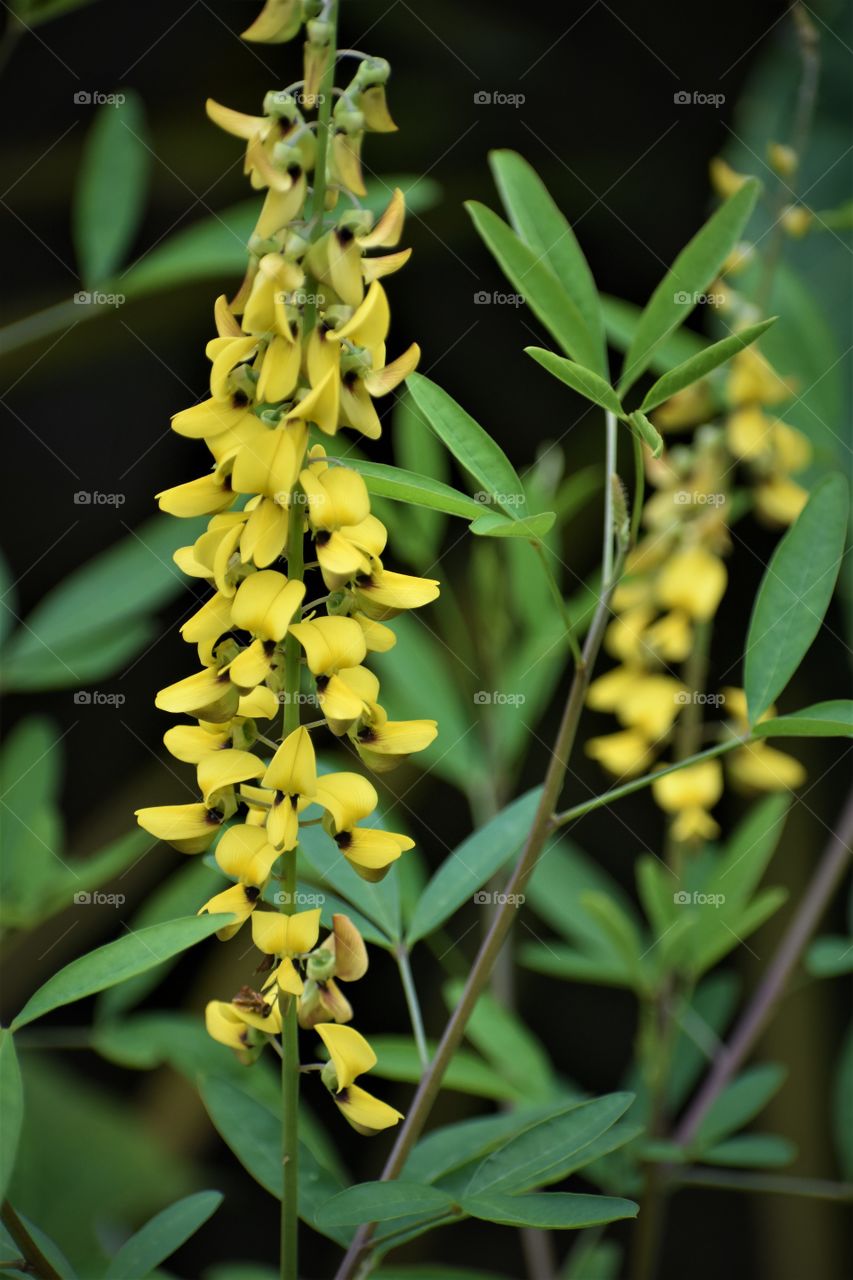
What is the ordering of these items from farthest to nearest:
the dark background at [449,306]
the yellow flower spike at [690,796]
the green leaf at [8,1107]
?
the dark background at [449,306] < the yellow flower spike at [690,796] < the green leaf at [8,1107]

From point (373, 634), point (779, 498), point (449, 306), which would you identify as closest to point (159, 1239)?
point (373, 634)

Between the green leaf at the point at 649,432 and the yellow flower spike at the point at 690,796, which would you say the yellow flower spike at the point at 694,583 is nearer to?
the yellow flower spike at the point at 690,796

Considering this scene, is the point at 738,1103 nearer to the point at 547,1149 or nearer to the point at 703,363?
the point at 547,1149

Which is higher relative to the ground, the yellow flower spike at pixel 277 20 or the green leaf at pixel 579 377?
the yellow flower spike at pixel 277 20

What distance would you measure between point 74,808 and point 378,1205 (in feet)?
2.93

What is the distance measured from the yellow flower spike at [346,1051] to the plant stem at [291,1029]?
0.01m

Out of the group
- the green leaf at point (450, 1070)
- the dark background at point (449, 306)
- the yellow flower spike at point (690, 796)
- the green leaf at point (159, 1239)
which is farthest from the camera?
the dark background at point (449, 306)

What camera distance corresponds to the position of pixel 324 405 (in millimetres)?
395

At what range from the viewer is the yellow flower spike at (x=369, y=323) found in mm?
394

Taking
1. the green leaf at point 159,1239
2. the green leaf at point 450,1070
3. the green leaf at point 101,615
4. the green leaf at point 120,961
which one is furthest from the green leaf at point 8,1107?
the green leaf at point 101,615

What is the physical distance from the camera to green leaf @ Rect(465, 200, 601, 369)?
0.51 metres

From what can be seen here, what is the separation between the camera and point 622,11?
4.21ft

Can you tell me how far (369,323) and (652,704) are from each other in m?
0.50

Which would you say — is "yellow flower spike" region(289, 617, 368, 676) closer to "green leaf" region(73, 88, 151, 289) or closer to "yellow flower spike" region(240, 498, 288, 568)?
"yellow flower spike" region(240, 498, 288, 568)
